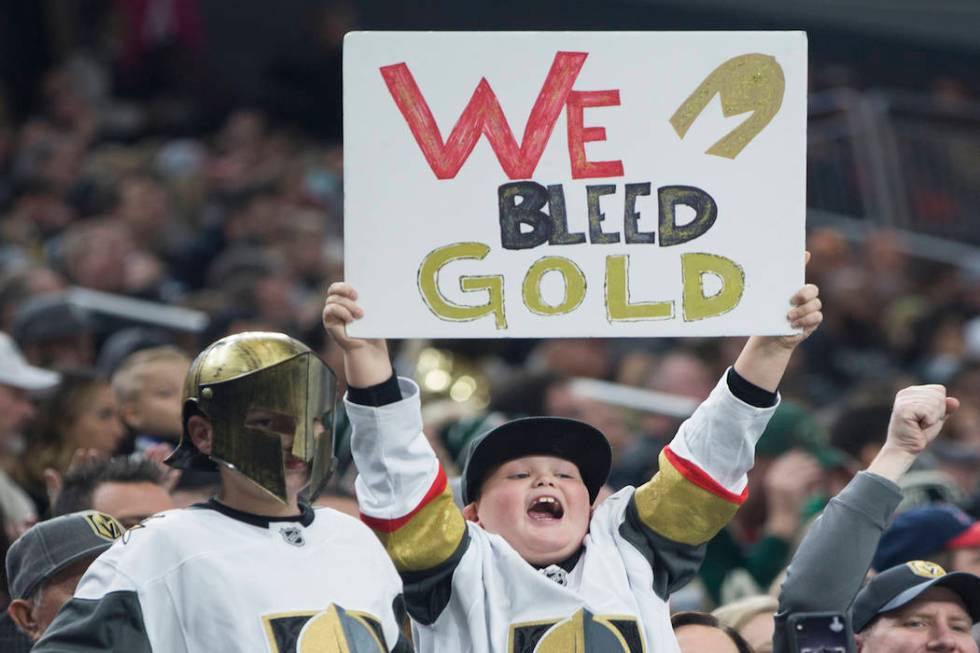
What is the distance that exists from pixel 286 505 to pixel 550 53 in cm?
123

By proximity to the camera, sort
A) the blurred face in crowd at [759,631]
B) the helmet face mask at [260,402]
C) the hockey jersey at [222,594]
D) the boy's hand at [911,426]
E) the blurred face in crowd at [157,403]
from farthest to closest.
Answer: the blurred face in crowd at [157,403] < the blurred face in crowd at [759,631] < the boy's hand at [911,426] < the helmet face mask at [260,402] < the hockey jersey at [222,594]

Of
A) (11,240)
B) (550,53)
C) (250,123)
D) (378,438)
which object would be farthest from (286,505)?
(250,123)

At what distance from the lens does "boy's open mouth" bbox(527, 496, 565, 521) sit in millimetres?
4410

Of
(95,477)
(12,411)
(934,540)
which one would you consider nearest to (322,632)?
(95,477)

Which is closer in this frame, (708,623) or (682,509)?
(682,509)

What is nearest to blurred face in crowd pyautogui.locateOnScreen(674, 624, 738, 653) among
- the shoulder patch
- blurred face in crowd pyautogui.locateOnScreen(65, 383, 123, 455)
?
the shoulder patch

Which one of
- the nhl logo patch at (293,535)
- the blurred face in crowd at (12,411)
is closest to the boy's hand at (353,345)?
the nhl logo patch at (293,535)

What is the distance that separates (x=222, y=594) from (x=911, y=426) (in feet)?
5.40

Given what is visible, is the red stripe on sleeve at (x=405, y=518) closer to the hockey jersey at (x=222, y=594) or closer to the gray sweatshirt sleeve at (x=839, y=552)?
the hockey jersey at (x=222, y=594)

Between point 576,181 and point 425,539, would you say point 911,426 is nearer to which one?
point 576,181

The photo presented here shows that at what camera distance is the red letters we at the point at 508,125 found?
4.35m

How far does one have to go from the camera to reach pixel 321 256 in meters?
10.7

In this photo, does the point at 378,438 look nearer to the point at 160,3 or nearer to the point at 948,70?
the point at 160,3

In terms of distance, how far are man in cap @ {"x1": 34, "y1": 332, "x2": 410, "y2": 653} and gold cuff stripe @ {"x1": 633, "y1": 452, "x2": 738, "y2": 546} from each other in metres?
0.69
